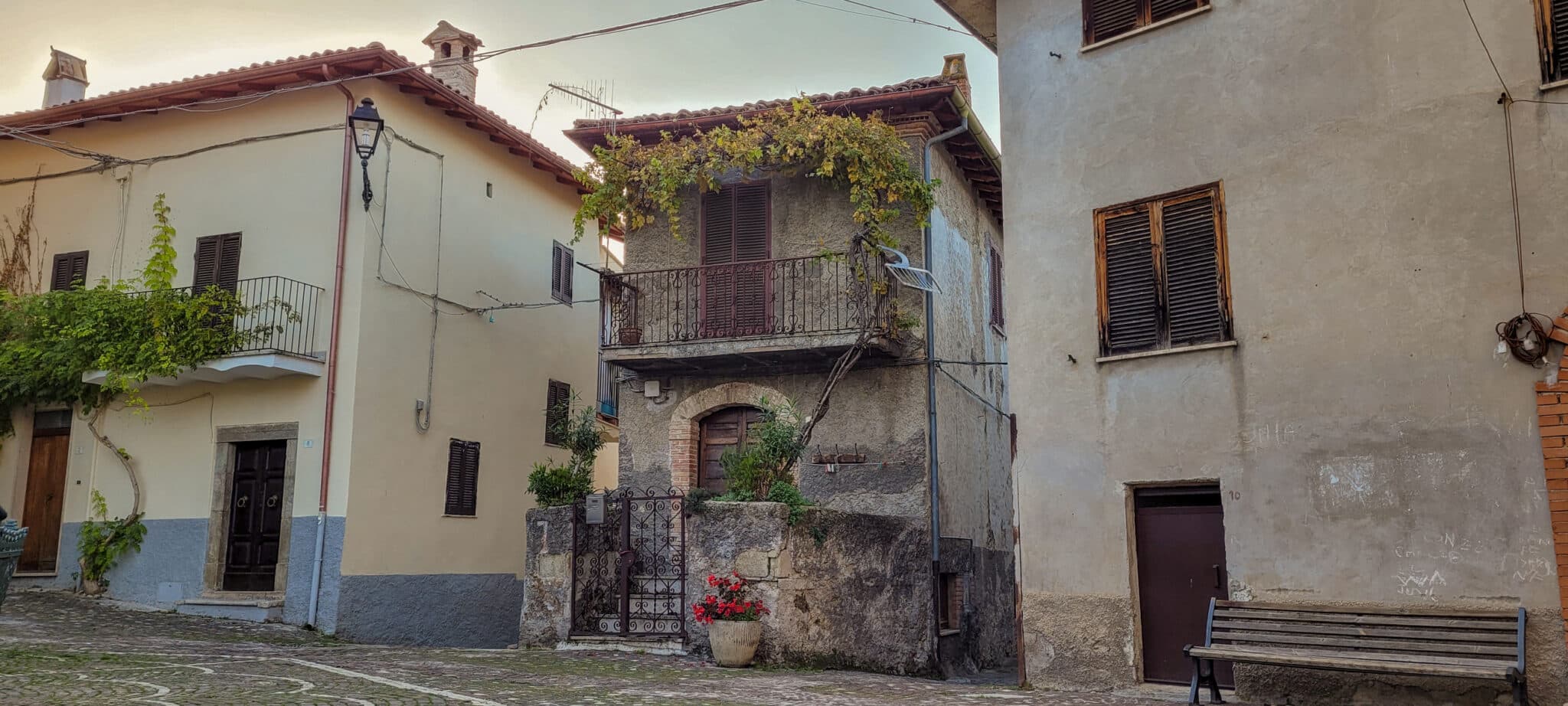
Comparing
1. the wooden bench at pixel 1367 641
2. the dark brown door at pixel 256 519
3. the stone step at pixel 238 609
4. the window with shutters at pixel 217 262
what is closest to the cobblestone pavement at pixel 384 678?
the wooden bench at pixel 1367 641

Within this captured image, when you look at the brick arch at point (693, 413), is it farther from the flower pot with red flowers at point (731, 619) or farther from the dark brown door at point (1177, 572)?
the dark brown door at point (1177, 572)

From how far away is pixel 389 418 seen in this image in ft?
51.4

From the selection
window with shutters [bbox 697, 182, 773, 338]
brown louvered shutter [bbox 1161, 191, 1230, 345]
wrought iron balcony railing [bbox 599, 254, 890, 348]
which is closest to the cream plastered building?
wrought iron balcony railing [bbox 599, 254, 890, 348]

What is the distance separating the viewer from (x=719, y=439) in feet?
50.0

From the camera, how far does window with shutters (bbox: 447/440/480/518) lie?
16859 millimetres

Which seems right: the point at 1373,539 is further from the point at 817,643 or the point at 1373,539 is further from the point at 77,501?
the point at 77,501

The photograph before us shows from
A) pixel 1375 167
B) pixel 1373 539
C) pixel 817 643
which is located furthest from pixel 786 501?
pixel 1375 167

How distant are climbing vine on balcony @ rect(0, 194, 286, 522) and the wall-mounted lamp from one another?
217 centimetres

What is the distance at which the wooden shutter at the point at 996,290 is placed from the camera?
1859 centimetres

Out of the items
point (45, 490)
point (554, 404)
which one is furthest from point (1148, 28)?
point (45, 490)

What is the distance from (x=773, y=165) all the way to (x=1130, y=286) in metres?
5.81

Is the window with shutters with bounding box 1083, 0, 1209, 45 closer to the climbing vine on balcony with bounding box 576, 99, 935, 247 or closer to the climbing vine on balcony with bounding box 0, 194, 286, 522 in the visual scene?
the climbing vine on balcony with bounding box 576, 99, 935, 247

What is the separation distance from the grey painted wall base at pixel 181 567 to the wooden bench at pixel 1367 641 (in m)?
10.6

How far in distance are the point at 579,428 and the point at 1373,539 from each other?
911 cm
